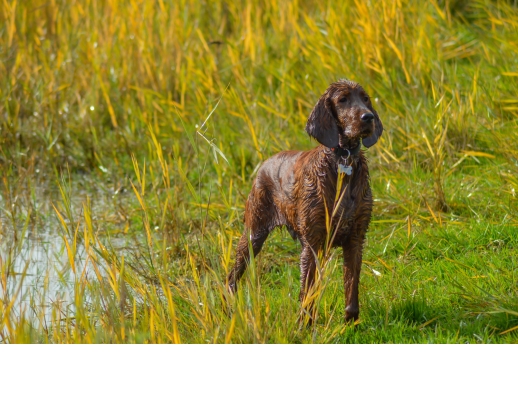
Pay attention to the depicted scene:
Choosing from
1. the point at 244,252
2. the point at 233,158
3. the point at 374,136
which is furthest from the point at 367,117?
Result: the point at 233,158

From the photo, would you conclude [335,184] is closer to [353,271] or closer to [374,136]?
[374,136]

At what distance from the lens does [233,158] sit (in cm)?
645

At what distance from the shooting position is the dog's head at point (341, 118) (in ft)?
12.6

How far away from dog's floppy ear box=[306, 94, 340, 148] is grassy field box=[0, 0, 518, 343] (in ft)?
1.71

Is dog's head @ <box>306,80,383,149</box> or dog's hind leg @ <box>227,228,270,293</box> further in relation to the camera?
dog's hind leg @ <box>227,228,270,293</box>

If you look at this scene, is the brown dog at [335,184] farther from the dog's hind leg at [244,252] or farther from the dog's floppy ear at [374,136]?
the dog's hind leg at [244,252]

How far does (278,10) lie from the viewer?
802 centimetres

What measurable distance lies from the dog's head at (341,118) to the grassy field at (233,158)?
1.83 ft

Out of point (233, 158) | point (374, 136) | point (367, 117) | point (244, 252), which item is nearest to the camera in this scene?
point (367, 117)

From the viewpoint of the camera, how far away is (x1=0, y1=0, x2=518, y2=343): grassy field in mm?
3963

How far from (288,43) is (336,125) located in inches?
156

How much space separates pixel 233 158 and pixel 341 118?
2.63 metres

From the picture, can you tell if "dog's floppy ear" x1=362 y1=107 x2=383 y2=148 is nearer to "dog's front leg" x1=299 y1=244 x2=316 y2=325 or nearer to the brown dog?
the brown dog

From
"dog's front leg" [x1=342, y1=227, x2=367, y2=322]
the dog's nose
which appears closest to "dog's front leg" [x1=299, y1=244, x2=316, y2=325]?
"dog's front leg" [x1=342, y1=227, x2=367, y2=322]
